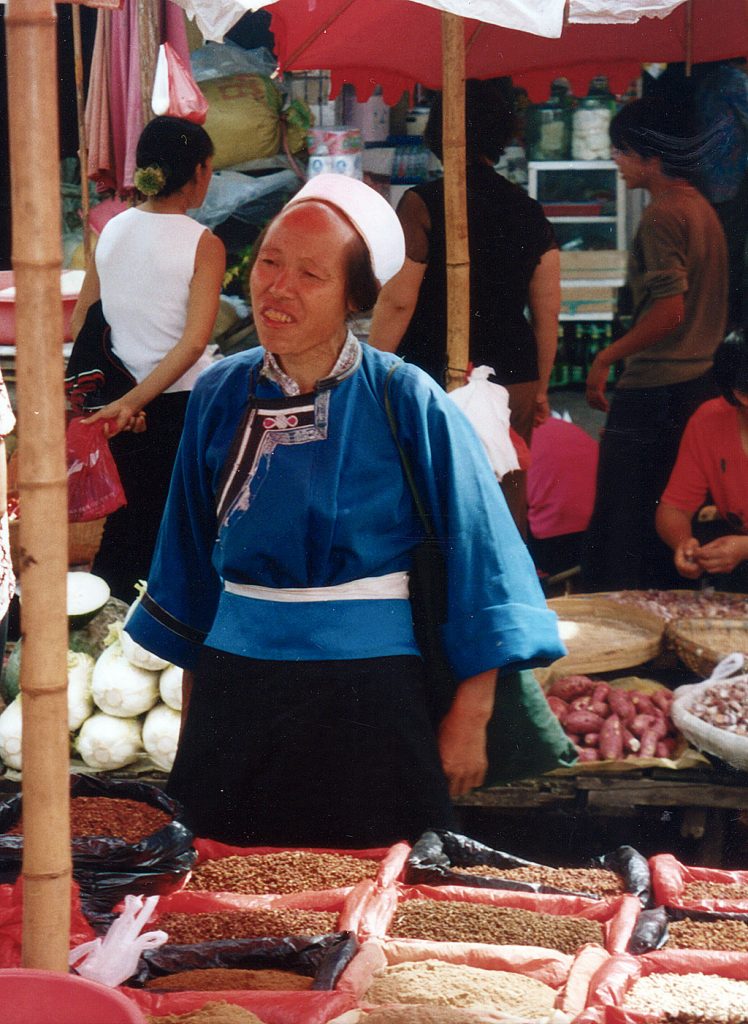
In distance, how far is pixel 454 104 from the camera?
10.1 ft

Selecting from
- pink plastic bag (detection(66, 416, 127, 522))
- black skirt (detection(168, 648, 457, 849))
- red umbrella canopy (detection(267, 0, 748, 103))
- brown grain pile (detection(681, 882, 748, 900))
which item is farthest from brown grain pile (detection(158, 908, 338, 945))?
red umbrella canopy (detection(267, 0, 748, 103))

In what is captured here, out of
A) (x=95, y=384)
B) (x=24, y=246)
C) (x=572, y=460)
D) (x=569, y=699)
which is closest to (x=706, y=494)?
(x=572, y=460)

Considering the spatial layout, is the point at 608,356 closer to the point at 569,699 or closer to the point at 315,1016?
the point at 569,699

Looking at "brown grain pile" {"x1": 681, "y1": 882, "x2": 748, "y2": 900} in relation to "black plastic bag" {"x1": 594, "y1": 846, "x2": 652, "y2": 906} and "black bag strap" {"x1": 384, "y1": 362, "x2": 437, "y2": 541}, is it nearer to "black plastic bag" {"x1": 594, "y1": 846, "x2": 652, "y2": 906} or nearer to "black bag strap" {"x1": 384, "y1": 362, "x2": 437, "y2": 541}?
"black plastic bag" {"x1": 594, "y1": 846, "x2": 652, "y2": 906}

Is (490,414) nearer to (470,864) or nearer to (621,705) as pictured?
(621,705)

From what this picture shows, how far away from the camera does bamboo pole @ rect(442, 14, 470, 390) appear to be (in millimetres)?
3049

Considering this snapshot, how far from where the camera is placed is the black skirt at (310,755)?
7.97 feet

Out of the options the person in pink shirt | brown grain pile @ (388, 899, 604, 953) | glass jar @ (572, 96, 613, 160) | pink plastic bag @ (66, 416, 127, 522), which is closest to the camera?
brown grain pile @ (388, 899, 604, 953)

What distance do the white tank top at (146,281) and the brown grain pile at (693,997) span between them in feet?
6.41

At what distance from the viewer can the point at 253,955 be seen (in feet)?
6.31

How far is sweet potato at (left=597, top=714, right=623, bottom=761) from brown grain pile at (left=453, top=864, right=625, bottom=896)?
1.02 metres

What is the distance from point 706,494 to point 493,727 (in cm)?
154

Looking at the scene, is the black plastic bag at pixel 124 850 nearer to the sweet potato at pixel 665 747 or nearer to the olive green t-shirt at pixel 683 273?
the sweet potato at pixel 665 747

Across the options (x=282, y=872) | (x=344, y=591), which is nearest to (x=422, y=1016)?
(x=282, y=872)
